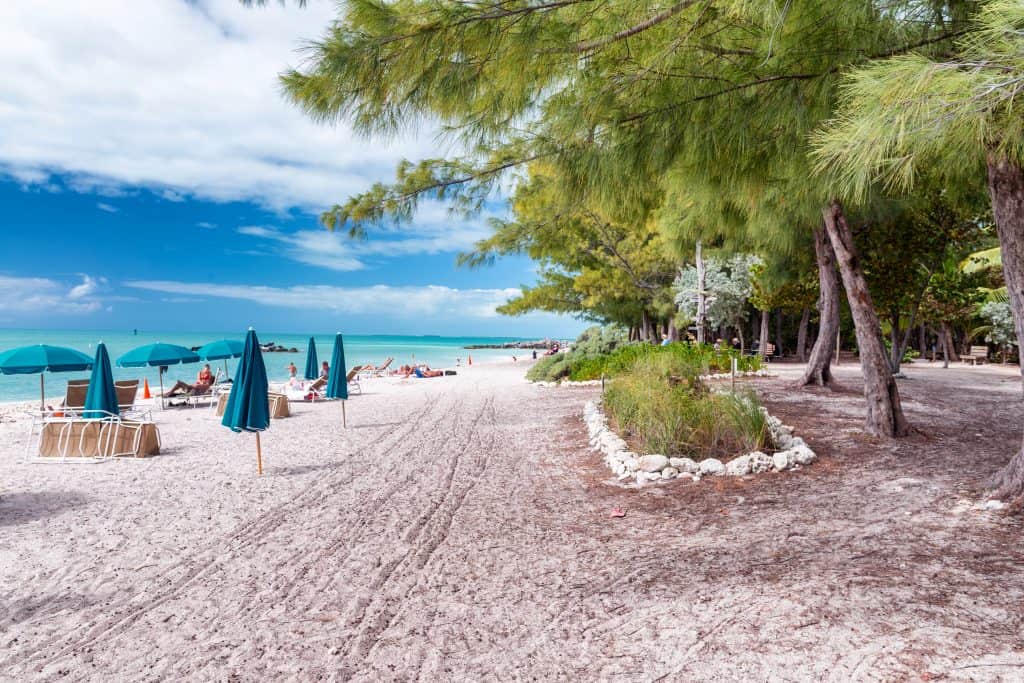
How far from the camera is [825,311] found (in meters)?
11.3

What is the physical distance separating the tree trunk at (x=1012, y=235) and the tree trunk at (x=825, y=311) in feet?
20.9

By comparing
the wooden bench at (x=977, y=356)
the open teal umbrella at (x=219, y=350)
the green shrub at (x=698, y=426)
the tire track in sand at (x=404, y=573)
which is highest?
the open teal umbrella at (x=219, y=350)

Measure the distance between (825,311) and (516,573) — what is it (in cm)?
1003

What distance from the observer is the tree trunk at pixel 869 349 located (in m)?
6.89

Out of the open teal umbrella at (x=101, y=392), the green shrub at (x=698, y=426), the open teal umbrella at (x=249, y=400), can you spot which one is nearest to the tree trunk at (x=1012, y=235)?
the green shrub at (x=698, y=426)

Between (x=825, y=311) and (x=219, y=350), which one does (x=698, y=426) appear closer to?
(x=825, y=311)

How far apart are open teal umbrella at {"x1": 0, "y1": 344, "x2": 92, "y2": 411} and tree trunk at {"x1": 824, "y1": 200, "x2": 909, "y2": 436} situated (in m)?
12.9

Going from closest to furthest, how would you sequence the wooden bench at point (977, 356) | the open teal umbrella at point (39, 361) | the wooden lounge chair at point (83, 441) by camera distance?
the wooden lounge chair at point (83, 441) < the open teal umbrella at point (39, 361) < the wooden bench at point (977, 356)

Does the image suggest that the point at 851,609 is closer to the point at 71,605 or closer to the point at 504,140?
the point at 504,140

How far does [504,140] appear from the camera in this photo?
185 inches

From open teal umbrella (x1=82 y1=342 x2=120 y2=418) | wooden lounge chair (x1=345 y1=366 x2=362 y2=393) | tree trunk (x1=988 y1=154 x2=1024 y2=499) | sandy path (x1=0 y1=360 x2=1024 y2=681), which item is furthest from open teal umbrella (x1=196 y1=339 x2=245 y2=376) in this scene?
tree trunk (x1=988 y1=154 x2=1024 y2=499)

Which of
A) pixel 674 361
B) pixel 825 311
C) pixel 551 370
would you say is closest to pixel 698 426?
pixel 674 361

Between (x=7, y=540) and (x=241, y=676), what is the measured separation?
11.2 feet

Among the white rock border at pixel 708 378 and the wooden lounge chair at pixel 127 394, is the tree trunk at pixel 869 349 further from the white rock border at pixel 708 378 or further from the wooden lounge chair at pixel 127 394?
the wooden lounge chair at pixel 127 394
